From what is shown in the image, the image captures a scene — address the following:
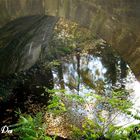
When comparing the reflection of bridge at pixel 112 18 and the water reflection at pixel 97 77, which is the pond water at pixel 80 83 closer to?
the water reflection at pixel 97 77

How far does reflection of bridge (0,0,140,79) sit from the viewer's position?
3.74 meters

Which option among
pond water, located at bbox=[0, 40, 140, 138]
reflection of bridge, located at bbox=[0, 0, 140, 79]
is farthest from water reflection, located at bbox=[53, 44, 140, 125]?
reflection of bridge, located at bbox=[0, 0, 140, 79]

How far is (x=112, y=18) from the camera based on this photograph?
151 inches

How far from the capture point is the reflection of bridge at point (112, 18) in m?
3.74

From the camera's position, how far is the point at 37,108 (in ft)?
27.7

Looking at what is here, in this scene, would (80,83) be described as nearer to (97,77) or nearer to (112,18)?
(97,77)

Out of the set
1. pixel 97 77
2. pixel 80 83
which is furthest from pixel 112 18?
pixel 97 77

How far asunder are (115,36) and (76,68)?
31.1 ft

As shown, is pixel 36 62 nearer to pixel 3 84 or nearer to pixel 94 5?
pixel 3 84

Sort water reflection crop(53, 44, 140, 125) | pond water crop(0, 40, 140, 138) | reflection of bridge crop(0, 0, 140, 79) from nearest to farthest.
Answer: reflection of bridge crop(0, 0, 140, 79), pond water crop(0, 40, 140, 138), water reflection crop(53, 44, 140, 125)

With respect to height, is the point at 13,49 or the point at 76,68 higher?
the point at 76,68

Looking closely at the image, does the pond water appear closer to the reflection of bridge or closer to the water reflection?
the water reflection

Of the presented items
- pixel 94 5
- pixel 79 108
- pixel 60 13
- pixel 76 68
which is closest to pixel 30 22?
pixel 60 13

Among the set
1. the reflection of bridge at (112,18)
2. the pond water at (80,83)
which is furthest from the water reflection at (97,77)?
the reflection of bridge at (112,18)
